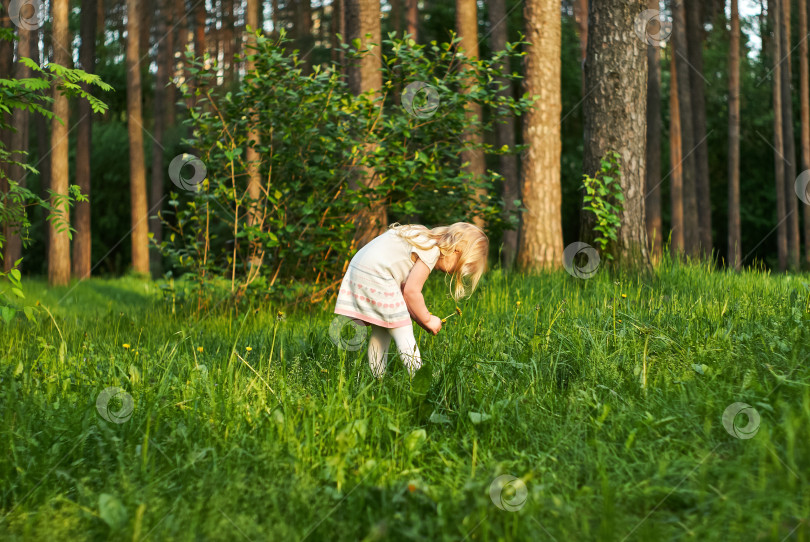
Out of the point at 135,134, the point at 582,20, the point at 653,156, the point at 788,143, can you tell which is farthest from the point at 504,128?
the point at 788,143

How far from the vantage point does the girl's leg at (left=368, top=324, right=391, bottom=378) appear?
162 inches

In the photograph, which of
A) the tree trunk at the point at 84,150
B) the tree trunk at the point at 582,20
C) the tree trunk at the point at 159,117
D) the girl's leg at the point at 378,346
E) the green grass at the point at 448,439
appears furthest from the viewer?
the tree trunk at the point at 582,20

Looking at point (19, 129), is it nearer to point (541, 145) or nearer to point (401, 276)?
point (541, 145)

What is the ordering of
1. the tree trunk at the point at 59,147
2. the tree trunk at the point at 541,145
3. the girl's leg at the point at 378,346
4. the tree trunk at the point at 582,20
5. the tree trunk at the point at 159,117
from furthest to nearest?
the tree trunk at the point at 582,20, the tree trunk at the point at 159,117, the tree trunk at the point at 59,147, the tree trunk at the point at 541,145, the girl's leg at the point at 378,346

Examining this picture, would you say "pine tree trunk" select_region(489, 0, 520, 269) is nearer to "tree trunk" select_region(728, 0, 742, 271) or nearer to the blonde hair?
"tree trunk" select_region(728, 0, 742, 271)

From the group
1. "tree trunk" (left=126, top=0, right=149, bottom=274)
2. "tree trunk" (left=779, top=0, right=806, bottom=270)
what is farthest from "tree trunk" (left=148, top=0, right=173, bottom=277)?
"tree trunk" (left=779, top=0, right=806, bottom=270)

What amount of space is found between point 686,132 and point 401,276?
14626mm

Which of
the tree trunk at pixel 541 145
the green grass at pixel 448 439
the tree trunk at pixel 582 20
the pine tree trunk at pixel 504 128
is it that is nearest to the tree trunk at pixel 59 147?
the tree trunk at pixel 541 145

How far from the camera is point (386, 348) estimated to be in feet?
13.9

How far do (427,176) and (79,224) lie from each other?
10539 mm

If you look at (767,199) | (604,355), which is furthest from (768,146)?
(604,355)

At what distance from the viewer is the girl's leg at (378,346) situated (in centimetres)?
411

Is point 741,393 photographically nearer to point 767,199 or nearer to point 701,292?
point 701,292

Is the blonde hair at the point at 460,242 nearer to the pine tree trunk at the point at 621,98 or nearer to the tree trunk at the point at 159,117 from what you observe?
the pine tree trunk at the point at 621,98
